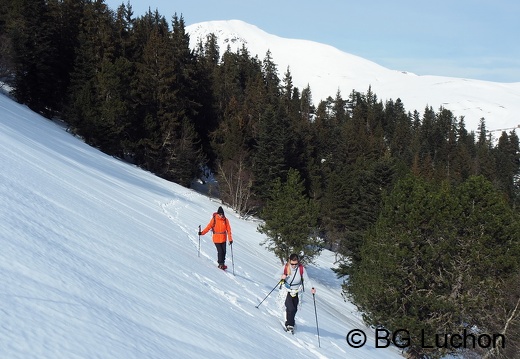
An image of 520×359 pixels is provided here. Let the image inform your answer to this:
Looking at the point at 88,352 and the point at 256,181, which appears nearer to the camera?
the point at 88,352

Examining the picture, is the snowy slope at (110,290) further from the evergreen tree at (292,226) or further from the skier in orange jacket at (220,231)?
the evergreen tree at (292,226)

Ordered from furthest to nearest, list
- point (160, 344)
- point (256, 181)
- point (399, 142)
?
point (399, 142), point (256, 181), point (160, 344)

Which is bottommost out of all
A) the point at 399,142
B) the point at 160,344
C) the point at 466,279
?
the point at 160,344

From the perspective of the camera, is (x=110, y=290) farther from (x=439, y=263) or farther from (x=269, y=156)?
(x=269, y=156)

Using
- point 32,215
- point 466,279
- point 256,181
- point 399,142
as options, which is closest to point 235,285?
point 32,215

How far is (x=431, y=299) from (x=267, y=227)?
35.9 feet

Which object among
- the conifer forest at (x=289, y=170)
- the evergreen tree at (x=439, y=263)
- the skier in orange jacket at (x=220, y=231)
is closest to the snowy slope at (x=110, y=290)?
the skier in orange jacket at (x=220, y=231)

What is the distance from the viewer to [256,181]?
47.8 meters

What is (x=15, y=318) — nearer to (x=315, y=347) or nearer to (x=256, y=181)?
(x=315, y=347)

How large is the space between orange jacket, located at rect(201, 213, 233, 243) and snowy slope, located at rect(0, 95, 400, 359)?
2.78 ft

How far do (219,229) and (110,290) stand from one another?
645 centimetres

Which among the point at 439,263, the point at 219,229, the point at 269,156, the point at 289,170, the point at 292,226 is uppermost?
the point at 269,156

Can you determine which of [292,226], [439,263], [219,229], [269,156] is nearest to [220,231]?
[219,229]

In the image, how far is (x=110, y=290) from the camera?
6375 millimetres
